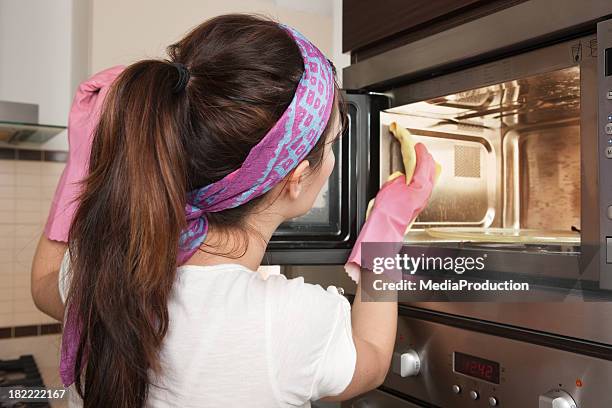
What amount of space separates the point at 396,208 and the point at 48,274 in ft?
1.60

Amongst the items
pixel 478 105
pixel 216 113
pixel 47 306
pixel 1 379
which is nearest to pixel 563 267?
pixel 478 105

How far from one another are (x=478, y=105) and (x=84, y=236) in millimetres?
579

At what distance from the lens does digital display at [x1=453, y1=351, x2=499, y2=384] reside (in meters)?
0.73

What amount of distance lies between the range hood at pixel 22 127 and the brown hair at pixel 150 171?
29.8 inches

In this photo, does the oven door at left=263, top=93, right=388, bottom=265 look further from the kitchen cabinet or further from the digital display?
the digital display

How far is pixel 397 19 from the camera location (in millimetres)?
895

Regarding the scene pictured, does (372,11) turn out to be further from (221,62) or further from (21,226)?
(21,226)

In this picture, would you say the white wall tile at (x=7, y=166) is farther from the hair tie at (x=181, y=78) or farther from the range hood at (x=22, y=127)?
the hair tie at (x=181, y=78)

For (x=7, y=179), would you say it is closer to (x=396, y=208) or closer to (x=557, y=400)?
(x=396, y=208)

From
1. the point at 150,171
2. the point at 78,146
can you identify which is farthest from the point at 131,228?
the point at 78,146

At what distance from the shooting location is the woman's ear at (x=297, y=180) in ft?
2.13

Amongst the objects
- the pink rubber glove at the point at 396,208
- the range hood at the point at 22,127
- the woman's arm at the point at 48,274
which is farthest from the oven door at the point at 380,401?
the range hood at the point at 22,127

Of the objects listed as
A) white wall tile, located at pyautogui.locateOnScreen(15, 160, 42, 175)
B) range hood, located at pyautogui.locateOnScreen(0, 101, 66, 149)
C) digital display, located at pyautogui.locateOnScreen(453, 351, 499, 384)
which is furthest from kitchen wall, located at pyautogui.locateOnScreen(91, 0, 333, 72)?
digital display, located at pyautogui.locateOnScreen(453, 351, 499, 384)

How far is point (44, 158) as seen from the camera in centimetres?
162
